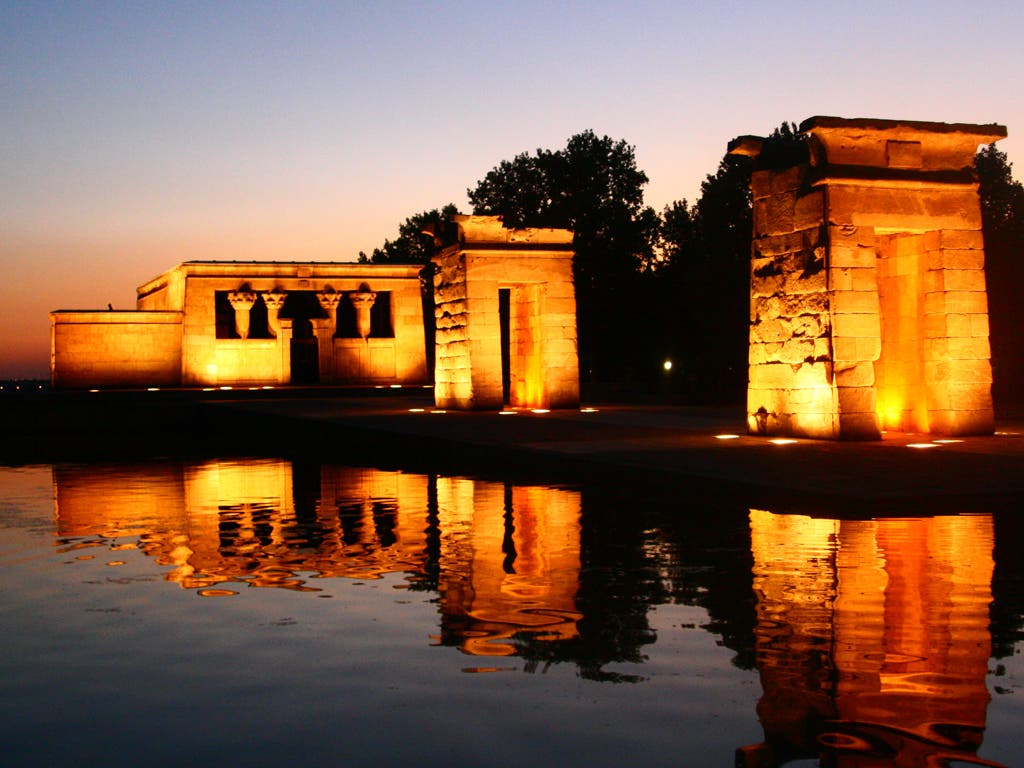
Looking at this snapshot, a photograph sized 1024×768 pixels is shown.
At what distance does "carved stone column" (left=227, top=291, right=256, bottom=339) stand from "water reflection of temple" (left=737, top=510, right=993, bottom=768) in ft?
120

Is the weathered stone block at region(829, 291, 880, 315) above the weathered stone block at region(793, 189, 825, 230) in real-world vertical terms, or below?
below

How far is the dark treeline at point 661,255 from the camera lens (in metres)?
39.5

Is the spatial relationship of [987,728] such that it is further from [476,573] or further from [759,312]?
[759,312]

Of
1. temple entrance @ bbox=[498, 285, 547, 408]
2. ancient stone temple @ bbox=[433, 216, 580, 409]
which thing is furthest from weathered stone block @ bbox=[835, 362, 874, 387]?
temple entrance @ bbox=[498, 285, 547, 408]

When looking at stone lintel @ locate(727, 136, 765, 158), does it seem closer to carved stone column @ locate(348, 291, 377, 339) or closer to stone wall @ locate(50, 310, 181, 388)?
carved stone column @ locate(348, 291, 377, 339)

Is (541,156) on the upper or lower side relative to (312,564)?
upper

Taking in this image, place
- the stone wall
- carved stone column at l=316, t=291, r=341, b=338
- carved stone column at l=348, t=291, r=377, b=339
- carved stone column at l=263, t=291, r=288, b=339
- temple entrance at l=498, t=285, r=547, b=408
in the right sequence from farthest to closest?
1. carved stone column at l=348, t=291, r=377, b=339
2. carved stone column at l=316, t=291, r=341, b=338
3. the stone wall
4. carved stone column at l=263, t=291, r=288, b=339
5. temple entrance at l=498, t=285, r=547, b=408

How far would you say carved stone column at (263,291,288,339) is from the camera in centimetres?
4422

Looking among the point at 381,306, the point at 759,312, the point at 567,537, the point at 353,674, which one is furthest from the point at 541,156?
the point at 353,674

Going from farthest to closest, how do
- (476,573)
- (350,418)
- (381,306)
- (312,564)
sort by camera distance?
(381,306) → (350,418) → (312,564) → (476,573)

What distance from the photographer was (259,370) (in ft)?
146

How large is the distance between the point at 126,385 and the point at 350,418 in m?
23.5

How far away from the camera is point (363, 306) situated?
150 ft

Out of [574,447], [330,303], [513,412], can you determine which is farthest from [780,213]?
[330,303]
